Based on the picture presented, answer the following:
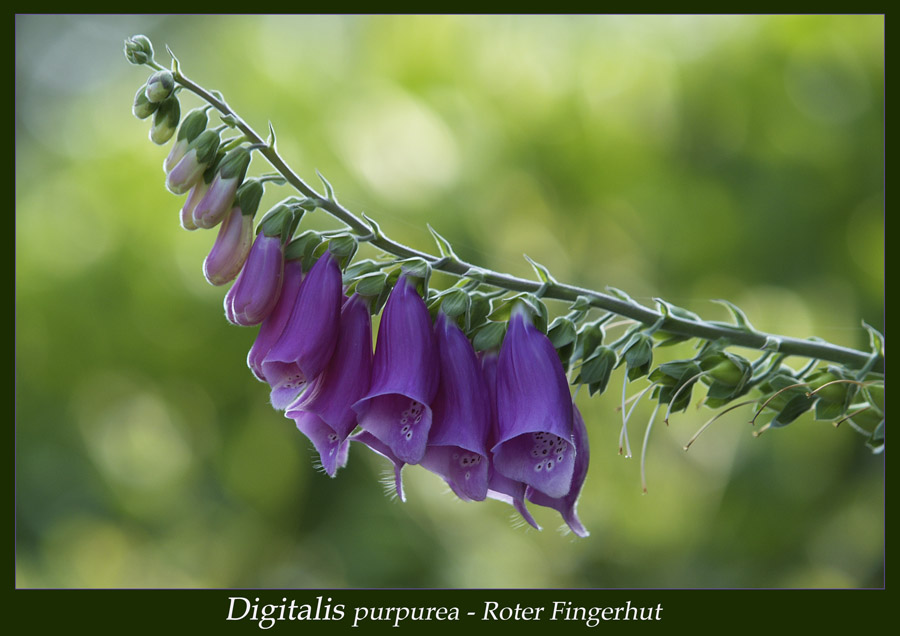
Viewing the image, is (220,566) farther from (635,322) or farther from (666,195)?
(635,322)

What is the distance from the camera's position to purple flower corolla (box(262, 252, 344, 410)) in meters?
0.58

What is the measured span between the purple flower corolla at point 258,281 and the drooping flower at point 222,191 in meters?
0.04

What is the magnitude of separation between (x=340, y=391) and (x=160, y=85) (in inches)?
10.3

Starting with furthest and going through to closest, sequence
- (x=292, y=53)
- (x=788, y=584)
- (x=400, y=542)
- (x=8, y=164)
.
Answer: (x=292, y=53) < (x=400, y=542) < (x=788, y=584) < (x=8, y=164)

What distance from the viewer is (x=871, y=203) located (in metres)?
2.82

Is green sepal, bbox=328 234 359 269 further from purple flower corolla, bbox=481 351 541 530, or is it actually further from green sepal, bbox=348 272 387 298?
purple flower corolla, bbox=481 351 541 530

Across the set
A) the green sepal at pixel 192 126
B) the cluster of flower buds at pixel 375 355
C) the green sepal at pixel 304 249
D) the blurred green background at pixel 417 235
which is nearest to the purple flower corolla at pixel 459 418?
the cluster of flower buds at pixel 375 355

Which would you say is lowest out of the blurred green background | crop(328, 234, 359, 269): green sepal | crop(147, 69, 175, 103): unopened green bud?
crop(328, 234, 359, 269): green sepal

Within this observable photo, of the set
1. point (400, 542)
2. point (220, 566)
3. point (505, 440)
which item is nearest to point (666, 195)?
point (400, 542)

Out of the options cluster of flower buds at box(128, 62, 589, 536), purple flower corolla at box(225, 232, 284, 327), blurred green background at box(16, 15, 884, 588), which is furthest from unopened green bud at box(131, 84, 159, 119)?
blurred green background at box(16, 15, 884, 588)

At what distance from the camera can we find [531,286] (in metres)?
0.62

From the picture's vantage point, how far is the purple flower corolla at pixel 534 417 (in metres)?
0.56

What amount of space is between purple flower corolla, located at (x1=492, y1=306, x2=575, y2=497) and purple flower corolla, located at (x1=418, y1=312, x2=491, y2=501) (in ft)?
0.05

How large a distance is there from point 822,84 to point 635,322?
269 cm
